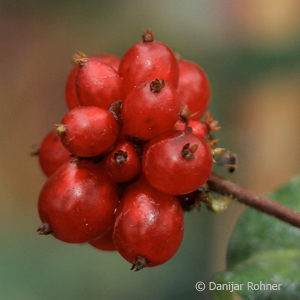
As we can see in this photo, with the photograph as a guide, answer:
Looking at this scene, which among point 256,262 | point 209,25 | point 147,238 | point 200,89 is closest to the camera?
point 147,238

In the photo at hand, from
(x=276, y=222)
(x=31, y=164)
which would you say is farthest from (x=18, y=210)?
(x=276, y=222)

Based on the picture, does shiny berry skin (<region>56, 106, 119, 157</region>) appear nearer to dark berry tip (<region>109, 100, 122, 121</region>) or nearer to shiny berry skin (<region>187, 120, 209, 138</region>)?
dark berry tip (<region>109, 100, 122, 121</region>)

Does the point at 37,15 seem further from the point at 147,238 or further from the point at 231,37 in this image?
the point at 147,238

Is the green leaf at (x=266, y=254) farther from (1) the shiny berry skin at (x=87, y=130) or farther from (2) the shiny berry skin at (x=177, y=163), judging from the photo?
(1) the shiny berry skin at (x=87, y=130)

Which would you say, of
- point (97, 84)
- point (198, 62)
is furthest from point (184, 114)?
point (198, 62)

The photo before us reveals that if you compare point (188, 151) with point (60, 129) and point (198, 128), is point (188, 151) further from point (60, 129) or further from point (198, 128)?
point (60, 129)
